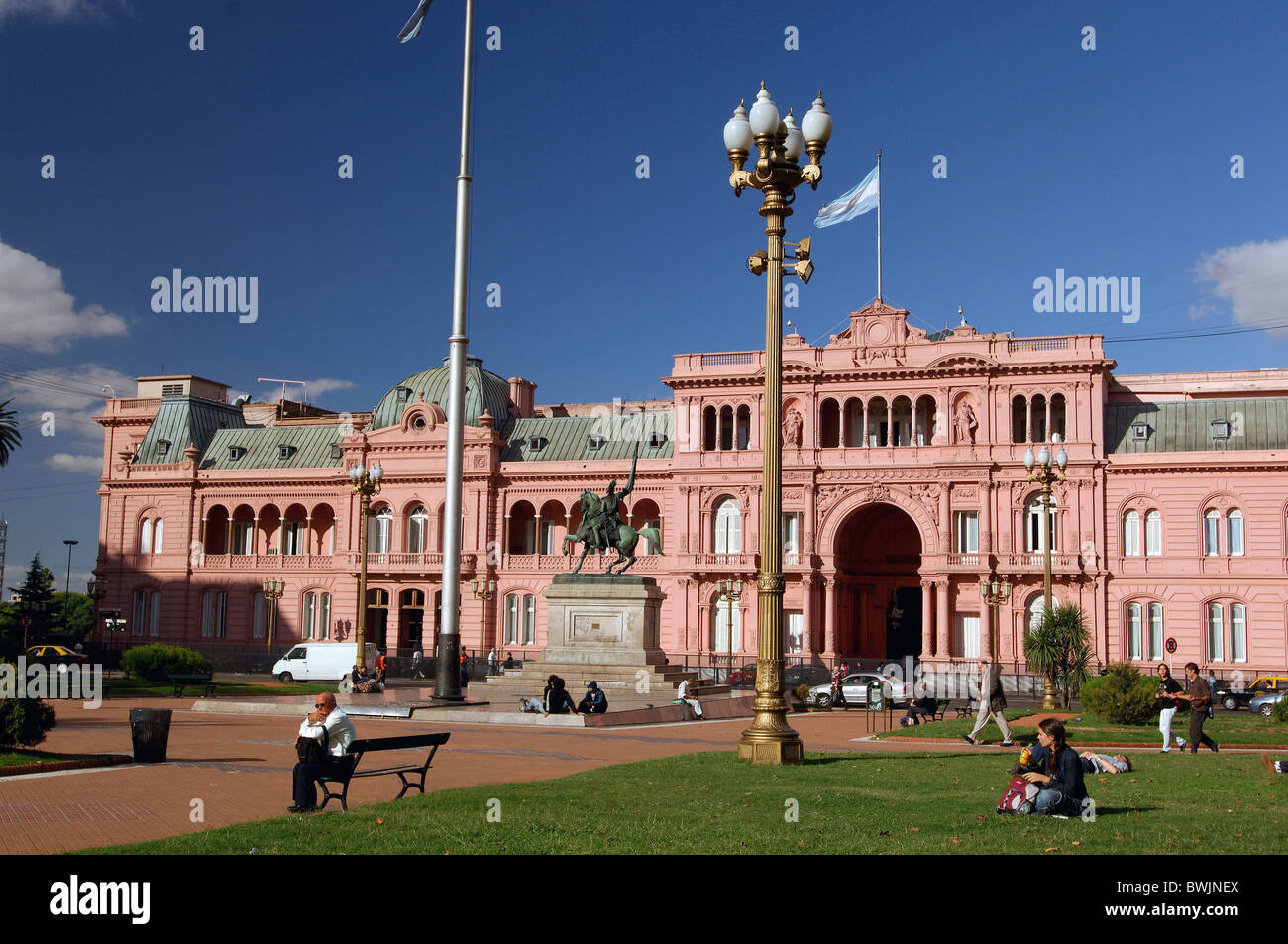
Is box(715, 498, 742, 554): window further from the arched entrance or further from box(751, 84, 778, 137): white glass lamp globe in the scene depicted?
box(751, 84, 778, 137): white glass lamp globe

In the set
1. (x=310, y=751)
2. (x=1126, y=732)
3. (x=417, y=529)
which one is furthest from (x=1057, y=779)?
(x=417, y=529)

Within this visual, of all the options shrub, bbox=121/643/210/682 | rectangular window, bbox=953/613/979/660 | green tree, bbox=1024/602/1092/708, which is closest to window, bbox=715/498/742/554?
rectangular window, bbox=953/613/979/660

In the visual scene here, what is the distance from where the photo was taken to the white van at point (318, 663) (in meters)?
57.3

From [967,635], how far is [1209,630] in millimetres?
11139

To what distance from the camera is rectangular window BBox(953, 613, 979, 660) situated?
6162cm

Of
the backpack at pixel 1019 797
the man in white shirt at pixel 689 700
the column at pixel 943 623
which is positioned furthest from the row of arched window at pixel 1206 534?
the backpack at pixel 1019 797

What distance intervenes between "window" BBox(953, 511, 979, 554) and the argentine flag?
16.5 m

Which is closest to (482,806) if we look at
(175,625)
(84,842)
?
(84,842)

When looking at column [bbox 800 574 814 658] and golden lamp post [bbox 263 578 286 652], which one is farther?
golden lamp post [bbox 263 578 286 652]

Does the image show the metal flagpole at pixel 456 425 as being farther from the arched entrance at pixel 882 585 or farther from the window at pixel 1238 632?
the window at pixel 1238 632

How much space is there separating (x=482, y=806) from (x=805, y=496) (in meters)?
51.6

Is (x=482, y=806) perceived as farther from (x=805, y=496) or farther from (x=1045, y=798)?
(x=805, y=496)
